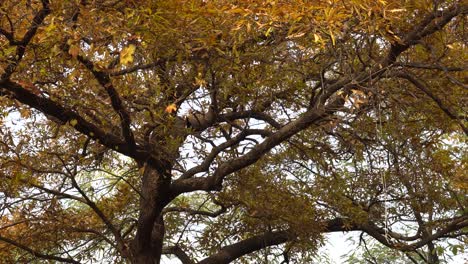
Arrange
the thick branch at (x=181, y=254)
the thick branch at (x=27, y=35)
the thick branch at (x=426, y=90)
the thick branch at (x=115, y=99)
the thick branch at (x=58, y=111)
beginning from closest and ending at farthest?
the thick branch at (x=27, y=35)
the thick branch at (x=115, y=99)
the thick branch at (x=58, y=111)
the thick branch at (x=426, y=90)
the thick branch at (x=181, y=254)

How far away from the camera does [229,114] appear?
32.6 ft

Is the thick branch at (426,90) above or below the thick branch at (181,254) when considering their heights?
below


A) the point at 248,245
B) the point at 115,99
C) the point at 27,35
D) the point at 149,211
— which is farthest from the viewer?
the point at 248,245

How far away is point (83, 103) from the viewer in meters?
7.43

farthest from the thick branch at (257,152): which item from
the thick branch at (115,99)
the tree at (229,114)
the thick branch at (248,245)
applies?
the thick branch at (248,245)

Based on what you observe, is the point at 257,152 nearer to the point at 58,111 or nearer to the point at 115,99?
the point at 115,99

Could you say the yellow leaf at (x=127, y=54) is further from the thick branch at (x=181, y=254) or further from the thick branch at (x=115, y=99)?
the thick branch at (x=181, y=254)

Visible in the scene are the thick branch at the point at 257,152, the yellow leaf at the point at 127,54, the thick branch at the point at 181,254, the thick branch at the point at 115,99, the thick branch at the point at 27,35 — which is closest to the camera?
the yellow leaf at the point at 127,54

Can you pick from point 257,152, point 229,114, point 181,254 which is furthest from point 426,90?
point 181,254

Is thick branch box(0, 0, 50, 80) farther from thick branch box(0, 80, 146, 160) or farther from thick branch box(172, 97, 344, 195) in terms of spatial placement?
thick branch box(172, 97, 344, 195)

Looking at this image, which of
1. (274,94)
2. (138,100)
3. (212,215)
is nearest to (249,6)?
(138,100)

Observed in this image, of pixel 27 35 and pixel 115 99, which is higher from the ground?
pixel 115 99

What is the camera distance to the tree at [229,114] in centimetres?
586

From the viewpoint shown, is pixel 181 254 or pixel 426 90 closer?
pixel 426 90
